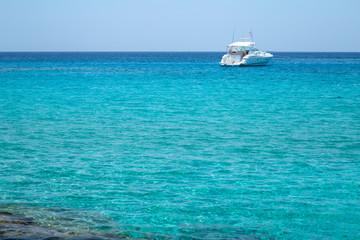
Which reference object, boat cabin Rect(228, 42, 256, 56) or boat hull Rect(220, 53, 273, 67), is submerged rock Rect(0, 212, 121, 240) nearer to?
boat hull Rect(220, 53, 273, 67)

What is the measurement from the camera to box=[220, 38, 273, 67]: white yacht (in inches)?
2844

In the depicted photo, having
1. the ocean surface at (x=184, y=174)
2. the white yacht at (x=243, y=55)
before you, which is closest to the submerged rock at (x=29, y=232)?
the ocean surface at (x=184, y=174)

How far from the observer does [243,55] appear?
7344cm

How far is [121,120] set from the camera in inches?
742

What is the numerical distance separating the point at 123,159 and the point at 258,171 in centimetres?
384

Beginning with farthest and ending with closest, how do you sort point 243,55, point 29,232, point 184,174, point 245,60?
point 243,55
point 245,60
point 184,174
point 29,232

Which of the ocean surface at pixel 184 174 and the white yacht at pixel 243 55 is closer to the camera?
the ocean surface at pixel 184 174

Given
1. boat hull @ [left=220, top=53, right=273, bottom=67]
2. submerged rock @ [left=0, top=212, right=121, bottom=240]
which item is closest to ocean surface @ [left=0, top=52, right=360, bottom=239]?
submerged rock @ [left=0, top=212, right=121, bottom=240]

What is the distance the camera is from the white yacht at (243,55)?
72250 millimetres

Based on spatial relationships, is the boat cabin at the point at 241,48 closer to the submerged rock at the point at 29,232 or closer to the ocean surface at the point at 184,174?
the ocean surface at the point at 184,174

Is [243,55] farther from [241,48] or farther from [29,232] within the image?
[29,232]

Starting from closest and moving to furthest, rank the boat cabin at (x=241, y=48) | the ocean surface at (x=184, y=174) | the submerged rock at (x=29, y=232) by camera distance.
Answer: the submerged rock at (x=29, y=232) → the ocean surface at (x=184, y=174) → the boat cabin at (x=241, y=48)

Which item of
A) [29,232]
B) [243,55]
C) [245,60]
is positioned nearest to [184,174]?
[29,232]

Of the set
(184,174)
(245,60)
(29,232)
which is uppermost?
(245,60)
